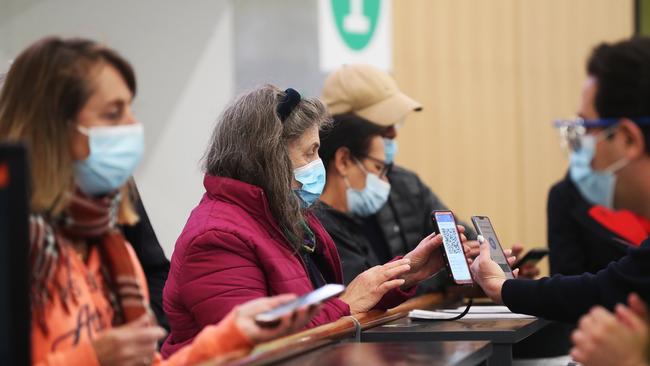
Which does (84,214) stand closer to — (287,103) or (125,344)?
(125,344)

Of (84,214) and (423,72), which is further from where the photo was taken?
(423,72)

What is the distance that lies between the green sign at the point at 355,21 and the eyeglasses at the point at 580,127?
322 centimetres

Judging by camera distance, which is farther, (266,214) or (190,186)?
(190,186)

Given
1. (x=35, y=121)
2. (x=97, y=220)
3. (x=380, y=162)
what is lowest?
(x=380, y=162)

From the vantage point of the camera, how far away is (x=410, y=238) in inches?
188

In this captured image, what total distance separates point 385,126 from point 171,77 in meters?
1.22

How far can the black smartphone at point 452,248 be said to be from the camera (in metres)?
3.51

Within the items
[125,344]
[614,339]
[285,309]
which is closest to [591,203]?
[614,339]

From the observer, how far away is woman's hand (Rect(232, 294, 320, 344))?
7.68 feet

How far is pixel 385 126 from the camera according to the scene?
185 inches

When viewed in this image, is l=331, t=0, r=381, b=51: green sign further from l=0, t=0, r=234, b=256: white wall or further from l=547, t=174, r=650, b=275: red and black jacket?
l=547, t=174, r=650, b=275: red and black jacket

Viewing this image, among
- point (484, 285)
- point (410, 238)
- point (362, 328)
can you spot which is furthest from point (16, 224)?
point (410, 238)

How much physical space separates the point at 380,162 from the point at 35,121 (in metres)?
2.55

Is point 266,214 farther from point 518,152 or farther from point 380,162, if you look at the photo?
point 518,152
